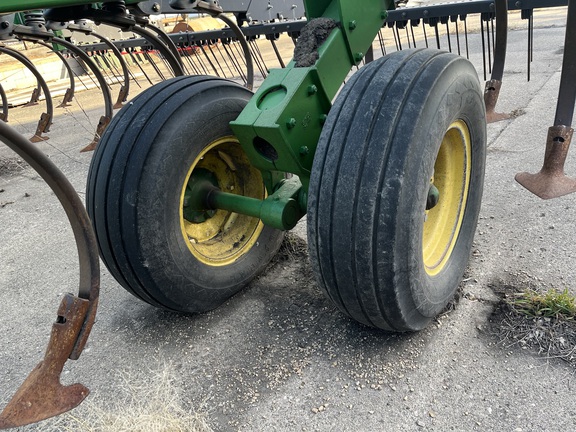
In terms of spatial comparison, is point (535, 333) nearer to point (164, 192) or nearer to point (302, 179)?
point (302, 179)

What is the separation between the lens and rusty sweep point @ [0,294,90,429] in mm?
1457

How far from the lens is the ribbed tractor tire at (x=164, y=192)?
75.8 inches

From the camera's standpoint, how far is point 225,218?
Answer: 8.08 ft

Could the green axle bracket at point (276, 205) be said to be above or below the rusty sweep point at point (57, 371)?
below

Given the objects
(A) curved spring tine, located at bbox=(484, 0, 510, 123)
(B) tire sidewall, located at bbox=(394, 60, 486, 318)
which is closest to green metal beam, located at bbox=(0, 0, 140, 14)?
(B) tire sidewall, located at bbox=(394, 60, 486, 318)

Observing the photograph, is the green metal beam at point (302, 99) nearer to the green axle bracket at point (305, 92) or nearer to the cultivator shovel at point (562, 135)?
the green axle bracket at point (305, 92)

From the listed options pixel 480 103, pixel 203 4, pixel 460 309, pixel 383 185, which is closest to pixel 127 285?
pixel 383 185

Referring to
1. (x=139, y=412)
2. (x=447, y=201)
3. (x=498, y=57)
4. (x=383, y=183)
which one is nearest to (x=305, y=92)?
(x=383, y=183)

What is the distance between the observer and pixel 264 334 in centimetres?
206

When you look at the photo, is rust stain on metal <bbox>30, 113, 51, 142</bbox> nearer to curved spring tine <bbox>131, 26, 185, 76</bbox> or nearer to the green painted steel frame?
curved spring tine <bbox>131, 26, 185, 76</bbox>

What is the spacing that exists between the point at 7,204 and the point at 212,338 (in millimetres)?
2765

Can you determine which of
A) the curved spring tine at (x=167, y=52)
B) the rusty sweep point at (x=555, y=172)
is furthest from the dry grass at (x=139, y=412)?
the curved spring tine at (x=167, y=52)

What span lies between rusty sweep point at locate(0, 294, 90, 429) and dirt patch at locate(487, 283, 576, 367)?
4.69ft

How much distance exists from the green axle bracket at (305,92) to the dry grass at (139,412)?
838 millimetres
